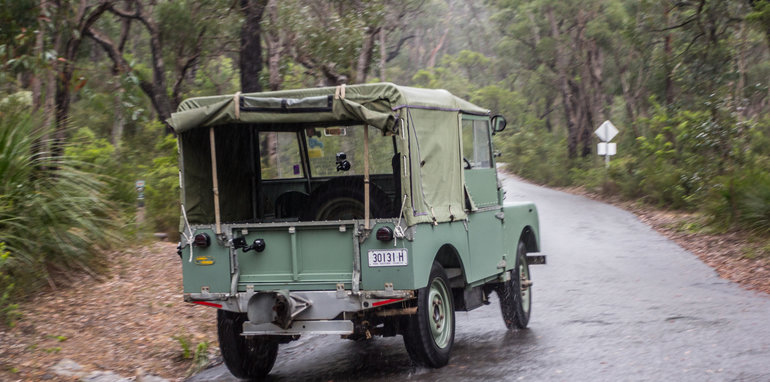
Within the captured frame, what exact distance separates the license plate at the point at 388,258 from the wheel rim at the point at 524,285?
3.35m

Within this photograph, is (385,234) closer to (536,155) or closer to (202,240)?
(202,240)

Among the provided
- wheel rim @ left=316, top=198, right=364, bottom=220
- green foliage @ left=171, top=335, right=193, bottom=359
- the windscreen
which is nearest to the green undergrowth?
green foliage @ left=171, top=335, right=193, bottom=359

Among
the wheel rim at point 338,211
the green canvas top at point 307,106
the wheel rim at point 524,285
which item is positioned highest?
the green canvas top at point 307,106

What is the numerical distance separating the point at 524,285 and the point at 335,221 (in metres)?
3.75

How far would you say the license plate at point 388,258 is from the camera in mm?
7207

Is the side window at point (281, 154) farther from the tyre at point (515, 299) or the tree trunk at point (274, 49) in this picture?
the tree trunk at point (274, 49)

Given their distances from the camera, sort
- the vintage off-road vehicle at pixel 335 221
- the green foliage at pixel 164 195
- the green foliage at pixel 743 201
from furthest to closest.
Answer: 1. the green foliage at pixel 743 201
2. the green foliage at pixel 164 195
3. the vintage off-road vehicle at pixel 335 221

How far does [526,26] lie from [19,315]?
3932 cm

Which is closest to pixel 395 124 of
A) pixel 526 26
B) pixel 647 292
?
pixel 647 292

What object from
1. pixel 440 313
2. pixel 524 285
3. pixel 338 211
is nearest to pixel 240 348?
pixel 338 211

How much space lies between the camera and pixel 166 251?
13.4m

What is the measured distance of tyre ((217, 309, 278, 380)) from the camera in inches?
310

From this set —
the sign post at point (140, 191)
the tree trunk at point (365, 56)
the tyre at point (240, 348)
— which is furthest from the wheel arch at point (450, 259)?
the tree trunk at point (365, 56)

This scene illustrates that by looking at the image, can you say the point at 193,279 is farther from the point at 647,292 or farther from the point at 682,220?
the point at 682,220
